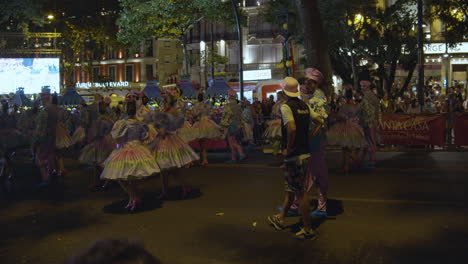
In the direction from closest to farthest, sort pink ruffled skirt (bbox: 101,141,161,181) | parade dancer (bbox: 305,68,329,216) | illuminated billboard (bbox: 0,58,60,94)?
parade dancer (bbox: 305,68,329,216)
pink ruffled skirt (bbox: 101,141,161,181)
illuminated billboard (bbox: 0,58,60,94)

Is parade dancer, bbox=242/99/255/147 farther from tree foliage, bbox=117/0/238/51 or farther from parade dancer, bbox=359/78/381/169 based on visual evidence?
tree foliage, bbox=117/0/238/51

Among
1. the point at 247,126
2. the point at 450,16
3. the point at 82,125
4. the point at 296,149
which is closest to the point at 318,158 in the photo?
the point at 296,149

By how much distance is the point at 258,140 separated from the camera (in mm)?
20375

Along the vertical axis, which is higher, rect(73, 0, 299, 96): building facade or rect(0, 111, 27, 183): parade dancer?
rect(73, 0, 299, 96): building facade

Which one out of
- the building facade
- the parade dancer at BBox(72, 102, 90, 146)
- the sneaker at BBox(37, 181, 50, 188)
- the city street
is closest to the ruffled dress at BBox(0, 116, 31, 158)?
the city street

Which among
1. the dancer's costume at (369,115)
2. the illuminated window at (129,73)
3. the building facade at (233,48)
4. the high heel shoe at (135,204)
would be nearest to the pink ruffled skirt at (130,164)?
the high heel shoe at (135,204)

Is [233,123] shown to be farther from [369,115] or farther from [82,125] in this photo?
[82,125]

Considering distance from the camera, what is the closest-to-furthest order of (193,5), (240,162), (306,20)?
(240,162) → (306,20) → (193,5)

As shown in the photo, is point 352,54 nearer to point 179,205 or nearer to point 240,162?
point 240,162

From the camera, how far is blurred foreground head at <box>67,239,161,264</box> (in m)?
1.63

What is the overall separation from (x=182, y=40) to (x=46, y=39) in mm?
11750

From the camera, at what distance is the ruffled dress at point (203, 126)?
46.0 feet

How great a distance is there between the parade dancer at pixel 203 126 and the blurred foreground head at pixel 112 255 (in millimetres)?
12310

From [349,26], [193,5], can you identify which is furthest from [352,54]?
[193,5]
